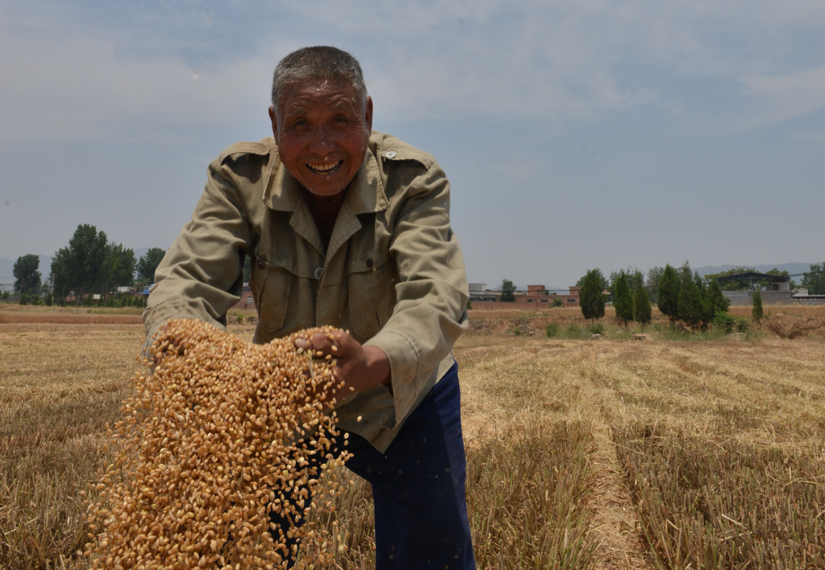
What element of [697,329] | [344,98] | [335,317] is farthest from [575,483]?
[697,329]

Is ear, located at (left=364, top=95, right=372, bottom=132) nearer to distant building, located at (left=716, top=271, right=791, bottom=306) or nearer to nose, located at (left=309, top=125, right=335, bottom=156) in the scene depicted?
nose, located at (left=309, top=125, right=335, bottom=156)

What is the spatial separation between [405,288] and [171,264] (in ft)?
3.25

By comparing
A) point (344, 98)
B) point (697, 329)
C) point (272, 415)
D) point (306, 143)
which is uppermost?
point (344, 98)

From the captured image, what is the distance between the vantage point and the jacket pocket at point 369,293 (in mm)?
2406

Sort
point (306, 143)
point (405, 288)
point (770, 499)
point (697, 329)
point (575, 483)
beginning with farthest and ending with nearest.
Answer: point (697, 329), point (575, 483), point (770, 499), point (306, 143), point (405, 288)

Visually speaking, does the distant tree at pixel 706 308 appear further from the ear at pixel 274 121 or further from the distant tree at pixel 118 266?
the distant tree at pixel 118 266

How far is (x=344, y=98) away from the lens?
2127mm

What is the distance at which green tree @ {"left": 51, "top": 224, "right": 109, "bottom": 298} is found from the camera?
7412 centimetres

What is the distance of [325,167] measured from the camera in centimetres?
224

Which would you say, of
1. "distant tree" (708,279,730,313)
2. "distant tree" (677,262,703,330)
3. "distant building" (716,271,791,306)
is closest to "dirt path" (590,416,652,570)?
"distant tree" (677,262,703,330)

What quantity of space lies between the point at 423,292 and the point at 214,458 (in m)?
0.90

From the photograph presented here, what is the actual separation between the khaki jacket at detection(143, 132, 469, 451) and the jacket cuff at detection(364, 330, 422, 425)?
29 centimetres

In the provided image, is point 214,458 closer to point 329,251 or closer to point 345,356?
point 345,356

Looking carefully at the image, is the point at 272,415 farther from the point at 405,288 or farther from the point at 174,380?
the point at 405,288
